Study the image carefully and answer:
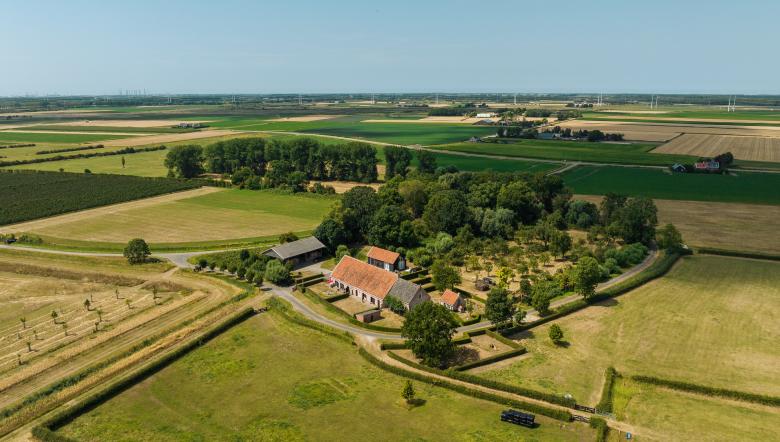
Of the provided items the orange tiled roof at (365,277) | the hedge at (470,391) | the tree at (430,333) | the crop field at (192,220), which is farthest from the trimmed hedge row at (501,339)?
the crop field at (192,220)

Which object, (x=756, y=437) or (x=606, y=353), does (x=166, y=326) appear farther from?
(x=756, y=437)

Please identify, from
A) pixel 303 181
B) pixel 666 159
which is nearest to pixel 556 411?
pixel 303 181

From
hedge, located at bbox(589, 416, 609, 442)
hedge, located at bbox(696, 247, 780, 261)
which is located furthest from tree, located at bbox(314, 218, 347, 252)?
hedge, located at bbox(696, 247, 780, 261)

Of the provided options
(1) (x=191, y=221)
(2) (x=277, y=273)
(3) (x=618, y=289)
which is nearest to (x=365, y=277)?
(2) (x=277, y=273)

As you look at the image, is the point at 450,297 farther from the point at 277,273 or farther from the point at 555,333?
the point at 277,273

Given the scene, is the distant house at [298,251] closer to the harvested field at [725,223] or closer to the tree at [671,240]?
the tree at [671,240]

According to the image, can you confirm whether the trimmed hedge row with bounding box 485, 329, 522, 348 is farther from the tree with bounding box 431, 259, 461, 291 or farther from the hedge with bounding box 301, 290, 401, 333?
the tree with bounding box 431, 259, 461, 291
